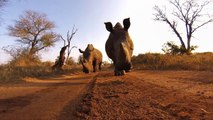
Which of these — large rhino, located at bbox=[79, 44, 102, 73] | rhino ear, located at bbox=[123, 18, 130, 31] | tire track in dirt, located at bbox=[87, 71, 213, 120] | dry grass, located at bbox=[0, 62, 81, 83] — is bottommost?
tire track in dirt, located at bbox=[87, 71, 213, 120]

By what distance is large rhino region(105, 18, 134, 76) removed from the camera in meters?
11.3

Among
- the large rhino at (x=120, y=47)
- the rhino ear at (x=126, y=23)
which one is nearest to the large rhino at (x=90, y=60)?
the large rhino at (x=120, y=47)

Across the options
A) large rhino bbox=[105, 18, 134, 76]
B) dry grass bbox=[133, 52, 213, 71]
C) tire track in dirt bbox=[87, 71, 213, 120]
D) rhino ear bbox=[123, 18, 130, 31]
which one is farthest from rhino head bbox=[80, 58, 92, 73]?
tire track in dirt bbox=[87, 71, 213, 120]

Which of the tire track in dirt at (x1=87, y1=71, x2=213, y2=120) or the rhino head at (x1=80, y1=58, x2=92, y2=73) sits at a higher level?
the rhino head at (x1=80, y1=58, x2=92, y2=73)

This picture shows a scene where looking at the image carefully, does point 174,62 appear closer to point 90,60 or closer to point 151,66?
point 151,66

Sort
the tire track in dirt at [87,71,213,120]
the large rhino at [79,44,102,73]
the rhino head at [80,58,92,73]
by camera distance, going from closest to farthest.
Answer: the tire track in dirt at [87,71,213,120], the rhino head at [80,58,92,73], the large rhino at [79,44,102,73]

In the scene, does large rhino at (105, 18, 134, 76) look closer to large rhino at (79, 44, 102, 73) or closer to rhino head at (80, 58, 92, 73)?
rhino head at (80, 58, 92, 73)

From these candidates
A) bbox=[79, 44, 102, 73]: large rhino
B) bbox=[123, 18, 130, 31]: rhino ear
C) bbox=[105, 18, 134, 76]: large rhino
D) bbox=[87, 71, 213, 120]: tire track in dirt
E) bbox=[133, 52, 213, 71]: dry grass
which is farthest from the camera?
bbox=[79, 44, 102, 73]: large rhino

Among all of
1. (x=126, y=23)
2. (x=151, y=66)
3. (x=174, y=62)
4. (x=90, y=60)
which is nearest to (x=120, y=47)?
(x=126, y=23)

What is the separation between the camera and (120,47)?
1137 centimetres

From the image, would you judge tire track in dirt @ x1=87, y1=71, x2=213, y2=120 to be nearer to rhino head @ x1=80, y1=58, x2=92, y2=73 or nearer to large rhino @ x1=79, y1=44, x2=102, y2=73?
rhino head @ x1=80, y1=58, x2=92, y2=73

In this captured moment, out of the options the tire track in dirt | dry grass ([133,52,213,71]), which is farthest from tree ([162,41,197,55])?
the tire track in dirt

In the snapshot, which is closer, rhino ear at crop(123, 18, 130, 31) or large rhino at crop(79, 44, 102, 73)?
rhino ear at crop(123, 18, 130, 31)

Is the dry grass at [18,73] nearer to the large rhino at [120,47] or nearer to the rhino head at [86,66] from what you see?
the rhino head at [86,66]
